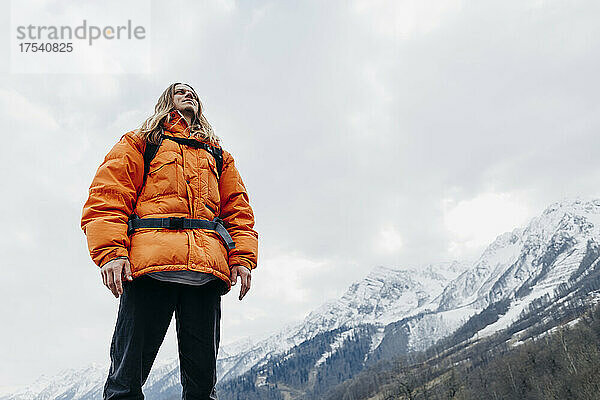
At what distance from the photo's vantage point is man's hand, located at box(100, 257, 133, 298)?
2723 mm

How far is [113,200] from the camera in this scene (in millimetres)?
2953

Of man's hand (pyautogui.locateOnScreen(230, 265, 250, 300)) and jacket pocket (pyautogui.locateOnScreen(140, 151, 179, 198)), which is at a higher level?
jacket pocket (pyautogui.locateOnScreen(140, 151, 179, 198))

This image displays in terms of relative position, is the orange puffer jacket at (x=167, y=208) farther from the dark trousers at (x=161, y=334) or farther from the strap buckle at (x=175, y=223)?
the dark trousers at (x=161, y=334)

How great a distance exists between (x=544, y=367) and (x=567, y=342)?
567 inches

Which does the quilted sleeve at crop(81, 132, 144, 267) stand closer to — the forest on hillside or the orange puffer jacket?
the orange puffer jacket

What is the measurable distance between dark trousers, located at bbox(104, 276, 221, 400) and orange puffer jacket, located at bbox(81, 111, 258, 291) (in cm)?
19

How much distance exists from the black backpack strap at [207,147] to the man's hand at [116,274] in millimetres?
1115

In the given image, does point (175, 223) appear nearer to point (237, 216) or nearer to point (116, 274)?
point (116, 274)

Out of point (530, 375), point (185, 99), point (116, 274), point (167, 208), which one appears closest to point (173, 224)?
point (167, 208)

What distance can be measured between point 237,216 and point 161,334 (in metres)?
1.10

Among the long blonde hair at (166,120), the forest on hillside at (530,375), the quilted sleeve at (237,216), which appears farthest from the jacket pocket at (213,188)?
the forest on hillside at (530,375)

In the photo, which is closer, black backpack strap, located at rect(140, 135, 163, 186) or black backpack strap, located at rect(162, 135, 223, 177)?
black backpack strap, located at rect(140, 135, 163, 186)

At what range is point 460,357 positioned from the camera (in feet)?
498

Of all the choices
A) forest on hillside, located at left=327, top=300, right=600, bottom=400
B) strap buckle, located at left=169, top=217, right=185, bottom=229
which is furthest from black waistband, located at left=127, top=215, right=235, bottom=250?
forest on hillside, located at left=327, top=300, right=600, bottom=400
